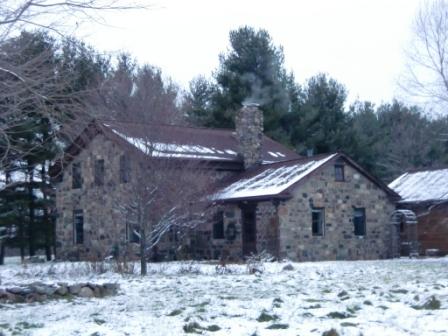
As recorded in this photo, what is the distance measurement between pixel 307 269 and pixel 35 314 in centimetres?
998

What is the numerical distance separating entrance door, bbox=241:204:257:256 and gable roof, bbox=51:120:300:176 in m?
2.32

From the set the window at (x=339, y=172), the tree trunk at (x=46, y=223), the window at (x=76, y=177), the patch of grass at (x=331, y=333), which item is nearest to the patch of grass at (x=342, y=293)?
the patch of grass at (x=331, y=333)

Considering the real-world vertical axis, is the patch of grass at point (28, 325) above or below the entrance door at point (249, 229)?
below

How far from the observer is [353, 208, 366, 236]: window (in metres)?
28.1

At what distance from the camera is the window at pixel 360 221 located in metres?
28.1

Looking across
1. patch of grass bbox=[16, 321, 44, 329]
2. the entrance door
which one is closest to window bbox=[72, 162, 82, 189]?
the entrance door

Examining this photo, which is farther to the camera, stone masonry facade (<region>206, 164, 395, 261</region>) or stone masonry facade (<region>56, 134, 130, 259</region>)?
stone masonry facade (<region>56, 134, 130, 259</region>)

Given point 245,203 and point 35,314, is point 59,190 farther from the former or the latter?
point 35,314

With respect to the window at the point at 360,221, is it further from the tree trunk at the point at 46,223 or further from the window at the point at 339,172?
the tree trunk at the point at 46,223

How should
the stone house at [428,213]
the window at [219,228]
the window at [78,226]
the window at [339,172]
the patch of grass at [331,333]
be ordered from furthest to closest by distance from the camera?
the window at [78,226]
the stone house at [428,213]
the window at [219,228]
the window at [339,172]
the patch of grass at [331,333]

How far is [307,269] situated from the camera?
1994 cm

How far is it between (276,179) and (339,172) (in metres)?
2.46

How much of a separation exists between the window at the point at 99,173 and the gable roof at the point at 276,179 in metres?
4.24

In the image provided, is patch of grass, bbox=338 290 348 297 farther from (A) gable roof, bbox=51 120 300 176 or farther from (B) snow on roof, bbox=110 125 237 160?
(B) snow on roof, bbox=110 125 237 160
